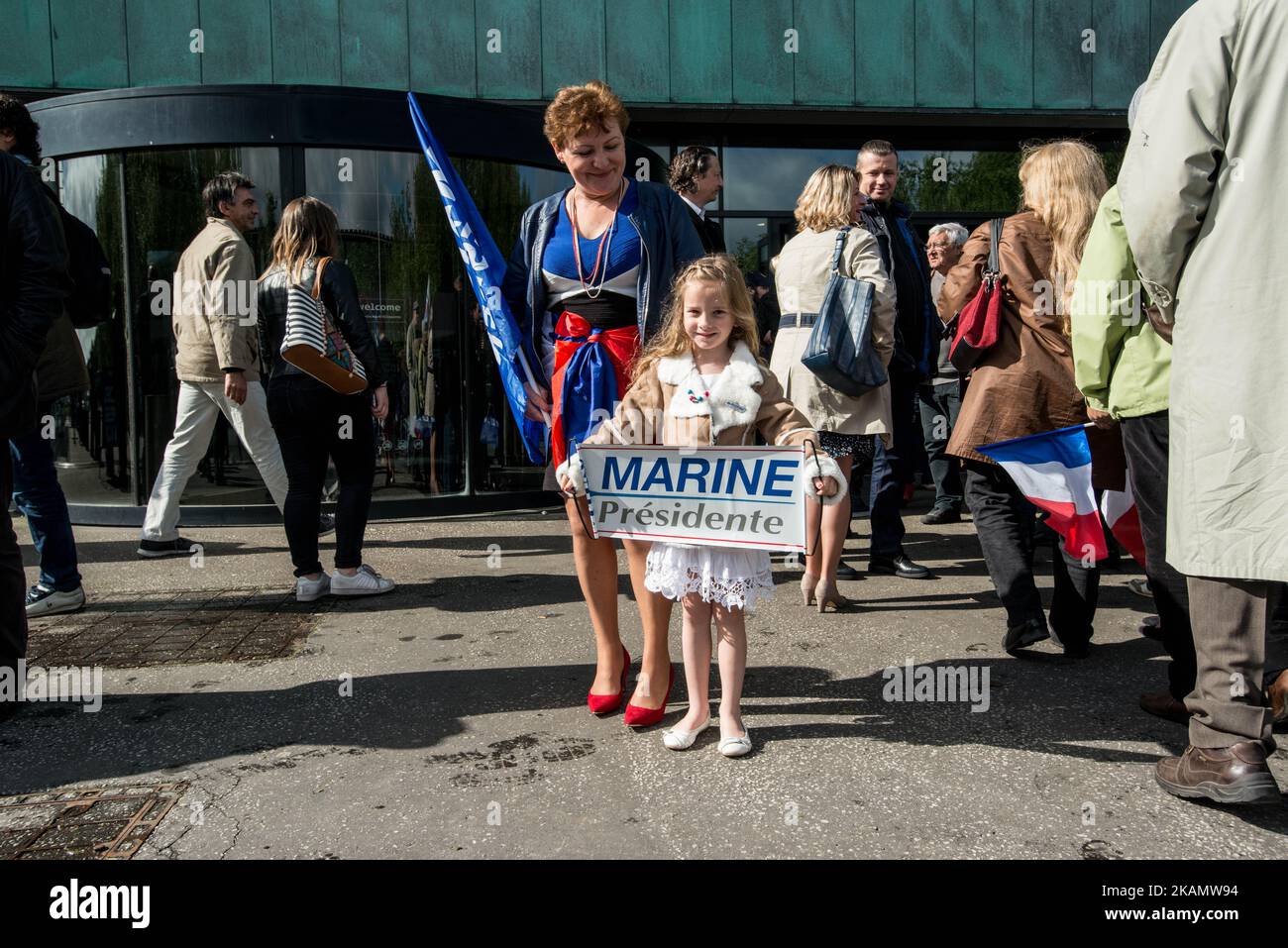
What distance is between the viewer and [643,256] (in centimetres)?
347

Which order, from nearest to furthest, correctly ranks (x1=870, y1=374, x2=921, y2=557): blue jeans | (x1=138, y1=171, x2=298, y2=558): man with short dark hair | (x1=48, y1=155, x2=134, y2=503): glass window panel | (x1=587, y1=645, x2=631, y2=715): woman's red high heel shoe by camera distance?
(x1=587, y1=645, x2=631, y2=715): woman's red high heel shoe, (x1=870, y1=374, x2=921, y2=557): blue jeans, (x1=138, y1=171, x2=298, y2=558): man with short dark hair, (x1=48, y1=155, x2=134, y2=503): glass window panel

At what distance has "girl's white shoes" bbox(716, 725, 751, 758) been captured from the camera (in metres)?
3.07

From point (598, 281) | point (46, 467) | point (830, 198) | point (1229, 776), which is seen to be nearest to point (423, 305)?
point (46, 467)

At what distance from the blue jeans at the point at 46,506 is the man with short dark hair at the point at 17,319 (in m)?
1.10

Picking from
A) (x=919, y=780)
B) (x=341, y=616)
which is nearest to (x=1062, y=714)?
(x=919, y=780)

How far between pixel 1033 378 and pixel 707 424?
1539 mm

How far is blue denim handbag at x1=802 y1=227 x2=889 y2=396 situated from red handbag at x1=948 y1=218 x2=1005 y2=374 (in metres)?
0.64

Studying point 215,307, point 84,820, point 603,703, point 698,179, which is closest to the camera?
point 84,820

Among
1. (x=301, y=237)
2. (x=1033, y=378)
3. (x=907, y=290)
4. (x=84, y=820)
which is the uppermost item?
(x=301, y=237)

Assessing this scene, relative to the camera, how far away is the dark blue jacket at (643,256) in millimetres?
3494

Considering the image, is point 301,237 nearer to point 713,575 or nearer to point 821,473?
point 713,575

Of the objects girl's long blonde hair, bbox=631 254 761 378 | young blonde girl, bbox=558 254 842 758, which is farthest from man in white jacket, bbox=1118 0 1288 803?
girl's long blonde hair, bbox=631 254 761 378

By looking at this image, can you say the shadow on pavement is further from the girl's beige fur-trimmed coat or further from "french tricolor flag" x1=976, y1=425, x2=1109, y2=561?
the girl's beige fur-trimmed coat

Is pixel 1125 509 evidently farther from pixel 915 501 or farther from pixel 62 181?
pixel 62 181
